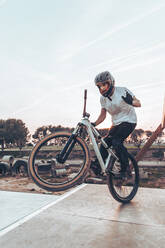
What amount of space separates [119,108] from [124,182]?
1660 millimetres

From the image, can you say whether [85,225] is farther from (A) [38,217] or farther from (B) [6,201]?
(B) [6,201]

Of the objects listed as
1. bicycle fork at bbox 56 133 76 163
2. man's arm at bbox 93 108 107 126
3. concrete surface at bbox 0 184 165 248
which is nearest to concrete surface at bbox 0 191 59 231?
concrete surface at bbox 0 184 165 248

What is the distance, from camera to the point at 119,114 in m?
3.82

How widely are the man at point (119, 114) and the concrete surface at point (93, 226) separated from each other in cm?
103

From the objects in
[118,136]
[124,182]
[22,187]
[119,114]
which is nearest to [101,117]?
[119,114]

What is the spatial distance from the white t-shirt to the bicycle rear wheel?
825mm

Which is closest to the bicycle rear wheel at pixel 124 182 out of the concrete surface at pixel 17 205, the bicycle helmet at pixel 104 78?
the bicycle helmet at pixel 104 78

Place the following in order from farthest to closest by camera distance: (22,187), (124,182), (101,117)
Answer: (22,187) < (124,182) < (101,117)

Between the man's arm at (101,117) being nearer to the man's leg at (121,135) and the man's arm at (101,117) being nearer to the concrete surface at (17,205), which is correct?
the man's leg at (121,135)

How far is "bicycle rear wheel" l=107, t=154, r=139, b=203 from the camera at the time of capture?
4.17 m

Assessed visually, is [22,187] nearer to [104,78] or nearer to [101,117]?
[101,117]

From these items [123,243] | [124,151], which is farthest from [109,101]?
[123,243]

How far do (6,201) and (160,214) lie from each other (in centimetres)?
443

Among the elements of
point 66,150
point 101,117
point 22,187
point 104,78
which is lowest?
point 22,187
